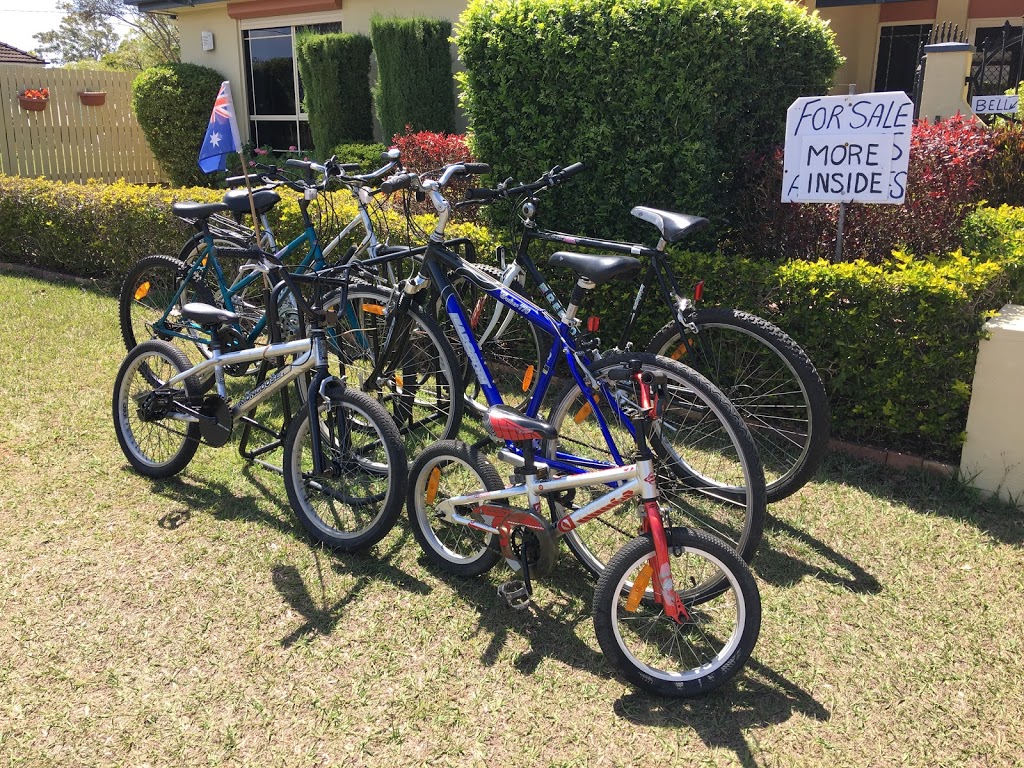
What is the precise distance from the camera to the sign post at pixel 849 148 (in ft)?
13.5

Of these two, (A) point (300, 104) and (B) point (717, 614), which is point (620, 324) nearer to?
(B) point (717, 614)

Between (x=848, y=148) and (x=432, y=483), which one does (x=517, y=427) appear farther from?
(x=848, y=148)

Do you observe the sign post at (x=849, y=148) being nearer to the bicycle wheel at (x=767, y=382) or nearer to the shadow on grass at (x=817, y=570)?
the bicycle wheel at (x=767, y=382)

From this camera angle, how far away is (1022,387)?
12.0 feet

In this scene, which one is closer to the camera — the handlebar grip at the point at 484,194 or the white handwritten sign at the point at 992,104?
the handlebar grip at the point at 484,194

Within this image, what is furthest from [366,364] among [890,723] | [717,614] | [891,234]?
[891,234]

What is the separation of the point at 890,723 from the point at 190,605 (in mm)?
2467

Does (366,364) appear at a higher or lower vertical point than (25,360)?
higher

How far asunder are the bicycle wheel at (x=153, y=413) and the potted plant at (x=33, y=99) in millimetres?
10372

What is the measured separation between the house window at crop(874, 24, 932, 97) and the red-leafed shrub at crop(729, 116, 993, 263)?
848 centimetres

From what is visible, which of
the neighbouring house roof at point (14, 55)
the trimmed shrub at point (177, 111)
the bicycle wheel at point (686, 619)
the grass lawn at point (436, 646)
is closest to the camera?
the grass lawn at point (436, 646)

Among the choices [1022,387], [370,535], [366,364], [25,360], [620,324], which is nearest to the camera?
[370,535]

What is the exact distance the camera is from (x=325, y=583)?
328cm

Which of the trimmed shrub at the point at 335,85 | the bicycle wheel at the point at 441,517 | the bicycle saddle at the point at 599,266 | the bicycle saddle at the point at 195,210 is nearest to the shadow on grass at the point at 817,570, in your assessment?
the bicycle wheel at the point at 441,517
